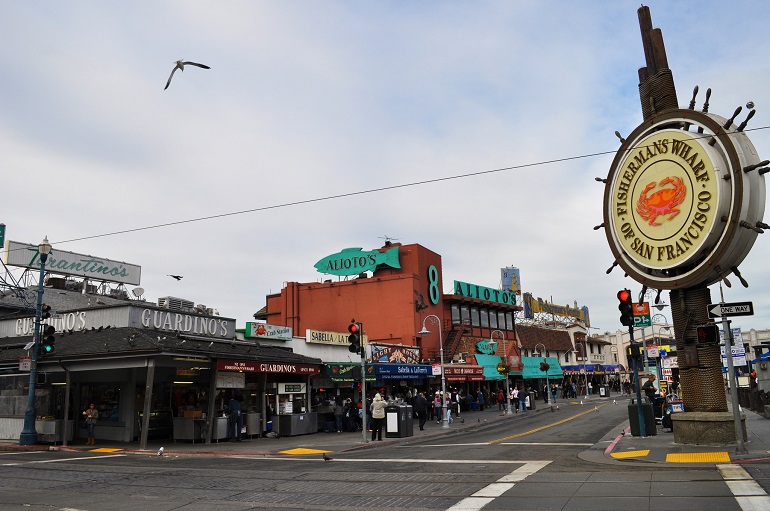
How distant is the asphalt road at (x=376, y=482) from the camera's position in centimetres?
962

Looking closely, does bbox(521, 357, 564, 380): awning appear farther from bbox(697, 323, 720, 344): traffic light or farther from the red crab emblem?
bbox(697, 323, 720, 344): traffic light

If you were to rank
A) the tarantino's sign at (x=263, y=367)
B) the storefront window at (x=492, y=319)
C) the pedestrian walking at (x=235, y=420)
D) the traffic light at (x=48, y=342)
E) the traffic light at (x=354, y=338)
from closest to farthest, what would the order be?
the traffic light at (x=354, y=338) < the traffic light at (x=48, y=342) < the tarantino's sign at (x=263, y=367) < the pedestrian walking at (x=235, y=420) < the storefront window at (x=492, y=319)

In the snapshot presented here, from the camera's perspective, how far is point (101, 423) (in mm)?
25141

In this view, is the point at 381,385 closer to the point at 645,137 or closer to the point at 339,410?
the point at 339,410

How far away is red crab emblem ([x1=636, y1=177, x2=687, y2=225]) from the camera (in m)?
15.8

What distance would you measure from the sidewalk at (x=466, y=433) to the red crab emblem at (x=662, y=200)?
5.81 meters

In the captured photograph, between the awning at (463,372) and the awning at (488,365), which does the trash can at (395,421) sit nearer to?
the awning at (463,372)

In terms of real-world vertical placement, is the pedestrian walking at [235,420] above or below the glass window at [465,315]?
below

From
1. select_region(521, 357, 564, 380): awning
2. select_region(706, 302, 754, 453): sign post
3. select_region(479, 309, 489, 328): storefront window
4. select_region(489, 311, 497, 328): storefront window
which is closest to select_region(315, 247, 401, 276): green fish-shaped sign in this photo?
select_region(479, 309, 489, 328): storefront window

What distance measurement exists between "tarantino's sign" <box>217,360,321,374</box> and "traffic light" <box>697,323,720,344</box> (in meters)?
15.5

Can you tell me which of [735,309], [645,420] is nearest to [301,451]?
[645,420]

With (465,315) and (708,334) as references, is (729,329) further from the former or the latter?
(465,315)

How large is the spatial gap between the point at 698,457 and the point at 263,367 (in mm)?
15782

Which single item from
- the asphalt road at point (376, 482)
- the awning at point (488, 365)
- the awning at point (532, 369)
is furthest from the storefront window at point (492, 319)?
the asphalt road at point (376, 482)
